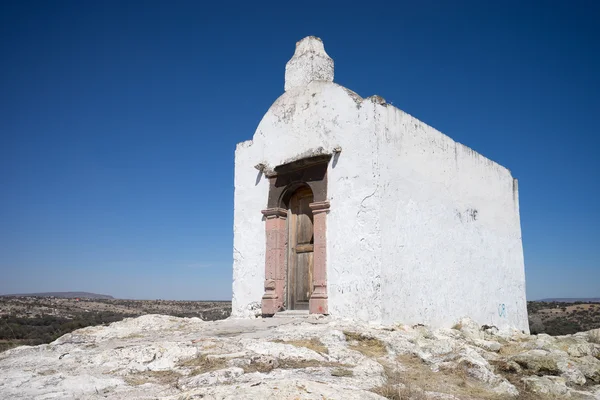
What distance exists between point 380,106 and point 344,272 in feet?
9.15

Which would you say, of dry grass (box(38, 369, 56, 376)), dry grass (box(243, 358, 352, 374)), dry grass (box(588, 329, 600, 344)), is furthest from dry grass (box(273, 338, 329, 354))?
dry grass (box(588, 329, 600, 344))

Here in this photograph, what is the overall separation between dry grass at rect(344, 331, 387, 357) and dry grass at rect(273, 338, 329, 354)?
17.3 inches

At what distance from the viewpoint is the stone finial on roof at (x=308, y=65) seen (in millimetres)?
10148

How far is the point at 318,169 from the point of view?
932 centimetres

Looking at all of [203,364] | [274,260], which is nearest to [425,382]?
[203,364]

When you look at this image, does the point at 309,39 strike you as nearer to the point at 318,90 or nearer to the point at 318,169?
the point at 318,90

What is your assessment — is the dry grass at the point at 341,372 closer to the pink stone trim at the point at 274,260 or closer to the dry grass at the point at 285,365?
the dry grass at the point at 285,365

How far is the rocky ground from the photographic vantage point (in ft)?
15.4

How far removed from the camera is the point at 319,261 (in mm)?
8977

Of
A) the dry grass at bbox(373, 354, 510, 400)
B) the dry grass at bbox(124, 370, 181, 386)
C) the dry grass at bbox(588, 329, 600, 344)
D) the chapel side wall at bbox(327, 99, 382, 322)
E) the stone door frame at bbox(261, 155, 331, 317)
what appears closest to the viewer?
the dry grass at bbox(373, 354, 510, 400)

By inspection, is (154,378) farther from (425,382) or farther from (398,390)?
(425,382)

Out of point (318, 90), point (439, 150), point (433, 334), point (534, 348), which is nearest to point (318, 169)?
point (318, 90)

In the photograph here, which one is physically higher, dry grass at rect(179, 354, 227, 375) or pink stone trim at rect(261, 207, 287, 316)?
pink stone trim at rect(261, 207, 287, 316)

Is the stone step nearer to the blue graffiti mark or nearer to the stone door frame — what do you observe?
the stone door frame
